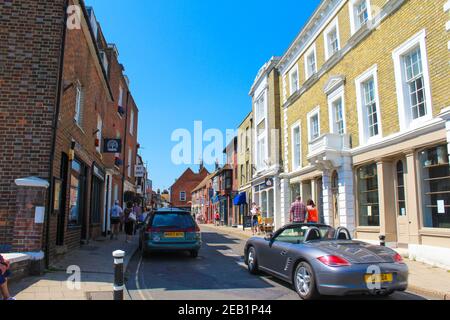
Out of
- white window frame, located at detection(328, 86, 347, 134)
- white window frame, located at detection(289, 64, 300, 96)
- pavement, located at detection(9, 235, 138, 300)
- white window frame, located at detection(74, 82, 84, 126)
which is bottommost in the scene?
pavement, located at detection(9, 235, 138, 300)

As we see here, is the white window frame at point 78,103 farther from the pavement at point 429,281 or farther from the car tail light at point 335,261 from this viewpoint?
the pavement at point 429,281

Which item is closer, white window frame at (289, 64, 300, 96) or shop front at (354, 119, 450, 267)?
shop front at (354, 119, 450, 267)

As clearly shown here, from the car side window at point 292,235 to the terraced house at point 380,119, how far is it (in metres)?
4.16

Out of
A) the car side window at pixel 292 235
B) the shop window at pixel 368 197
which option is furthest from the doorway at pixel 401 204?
the car side window at pixel 292 235

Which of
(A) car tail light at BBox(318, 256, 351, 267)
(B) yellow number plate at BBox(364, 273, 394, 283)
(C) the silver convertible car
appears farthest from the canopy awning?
(B) yellow number plate at BBox(364, 273, 394, 283)

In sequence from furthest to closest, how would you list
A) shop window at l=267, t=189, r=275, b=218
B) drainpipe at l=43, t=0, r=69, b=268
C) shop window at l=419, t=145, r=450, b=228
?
shop window at l=267, t=189, r=275, b=218
shop window at l=419, t=145, r=450, b=228
drainpipe at l=43, t=0, r=69, b=268

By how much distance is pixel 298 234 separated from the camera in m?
7.93

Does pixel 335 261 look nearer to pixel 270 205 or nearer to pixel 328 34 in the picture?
pixel 328 34

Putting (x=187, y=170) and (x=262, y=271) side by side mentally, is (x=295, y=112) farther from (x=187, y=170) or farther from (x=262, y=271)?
(x=187, y=170)

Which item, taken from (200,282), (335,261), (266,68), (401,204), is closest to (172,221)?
(200,282)

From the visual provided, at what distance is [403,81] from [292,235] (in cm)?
663

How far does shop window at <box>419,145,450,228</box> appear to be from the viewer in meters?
9.73

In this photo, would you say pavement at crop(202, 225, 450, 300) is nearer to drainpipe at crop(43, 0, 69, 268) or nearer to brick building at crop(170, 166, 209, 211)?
drainpipe at crop(43, 0, 69, 268)
